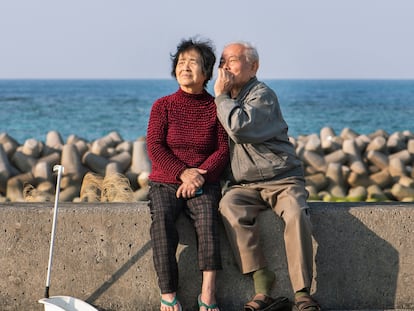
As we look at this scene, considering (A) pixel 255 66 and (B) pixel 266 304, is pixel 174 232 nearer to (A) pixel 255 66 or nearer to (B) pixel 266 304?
(B) pixel 266 304

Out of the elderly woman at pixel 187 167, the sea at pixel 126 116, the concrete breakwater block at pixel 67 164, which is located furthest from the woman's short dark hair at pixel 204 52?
the sea at pixel 126 116

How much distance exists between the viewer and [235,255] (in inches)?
162

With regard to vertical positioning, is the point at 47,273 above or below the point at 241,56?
below

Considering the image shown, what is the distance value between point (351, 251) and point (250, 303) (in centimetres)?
61

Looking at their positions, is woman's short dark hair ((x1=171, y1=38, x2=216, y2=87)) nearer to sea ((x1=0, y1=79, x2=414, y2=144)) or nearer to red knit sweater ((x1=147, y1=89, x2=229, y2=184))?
red knit sweater ((x1=147, y1=89, x2=229, y2=184))

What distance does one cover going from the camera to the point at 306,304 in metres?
3.95

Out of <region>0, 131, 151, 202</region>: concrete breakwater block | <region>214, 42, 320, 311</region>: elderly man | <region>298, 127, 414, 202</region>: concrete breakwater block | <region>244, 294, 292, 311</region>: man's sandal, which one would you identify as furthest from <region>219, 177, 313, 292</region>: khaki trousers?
<region>298, 127, 414, 202</region>: concrete breakwater block

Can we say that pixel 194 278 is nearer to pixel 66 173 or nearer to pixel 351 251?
pixel 351 251

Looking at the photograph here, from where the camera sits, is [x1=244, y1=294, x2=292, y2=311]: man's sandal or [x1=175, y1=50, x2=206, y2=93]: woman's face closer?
[x1=244, y1=294, x2=292, y2=311]: man's sandal

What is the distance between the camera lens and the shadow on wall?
4238 mm

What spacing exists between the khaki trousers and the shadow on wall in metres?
0.21

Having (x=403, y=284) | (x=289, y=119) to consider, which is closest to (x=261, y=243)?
(x=403, y=284)

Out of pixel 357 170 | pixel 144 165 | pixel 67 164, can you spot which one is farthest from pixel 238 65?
pixel 357 170

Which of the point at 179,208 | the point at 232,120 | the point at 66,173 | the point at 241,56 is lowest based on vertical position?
the point at 66,173
